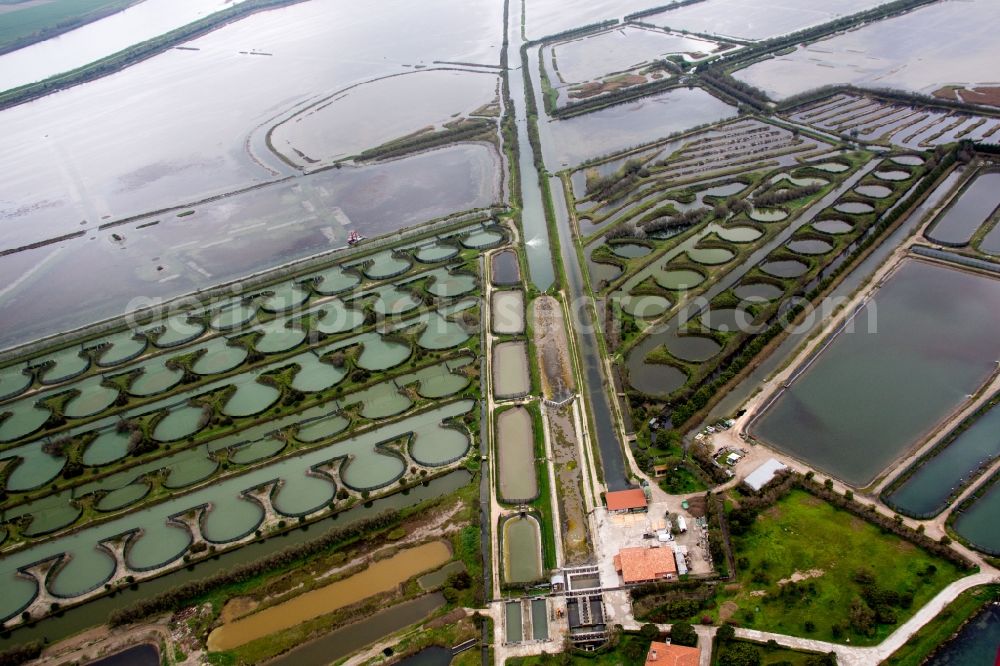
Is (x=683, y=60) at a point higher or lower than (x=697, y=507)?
higher

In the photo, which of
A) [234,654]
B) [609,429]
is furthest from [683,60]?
[234,654]

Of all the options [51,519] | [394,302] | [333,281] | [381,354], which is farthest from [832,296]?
[51,519]

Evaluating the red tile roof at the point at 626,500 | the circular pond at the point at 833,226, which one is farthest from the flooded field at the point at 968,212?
the red tile roof at the point at 626,500

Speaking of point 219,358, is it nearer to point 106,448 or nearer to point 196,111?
point 106,448

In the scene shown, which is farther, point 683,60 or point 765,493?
point 683,60

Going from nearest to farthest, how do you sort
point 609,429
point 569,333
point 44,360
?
point 609,429 < point 569,333 < point 44,360

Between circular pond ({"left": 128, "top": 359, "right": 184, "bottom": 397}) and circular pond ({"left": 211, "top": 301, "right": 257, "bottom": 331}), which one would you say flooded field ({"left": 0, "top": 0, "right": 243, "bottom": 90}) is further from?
circular pond ({"left": 128, "top": 359, "right": 184, "bottom": 397})

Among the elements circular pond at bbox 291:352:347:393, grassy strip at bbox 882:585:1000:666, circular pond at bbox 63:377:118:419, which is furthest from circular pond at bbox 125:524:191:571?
grassy strip at bbox 882:585:1000:666

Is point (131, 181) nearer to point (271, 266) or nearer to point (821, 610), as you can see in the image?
point (271, 266)
